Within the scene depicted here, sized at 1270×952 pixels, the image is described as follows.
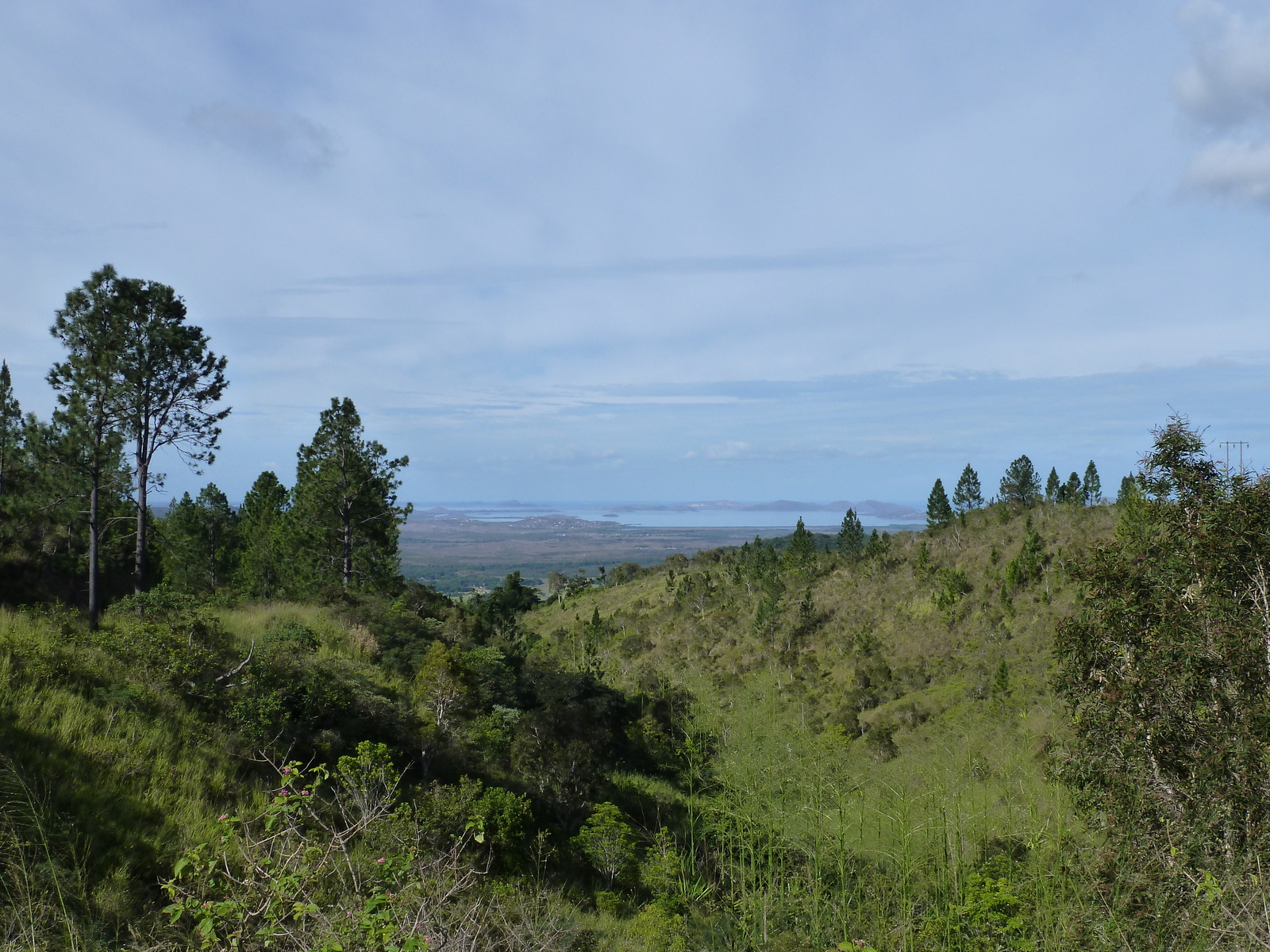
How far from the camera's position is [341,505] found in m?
29.2

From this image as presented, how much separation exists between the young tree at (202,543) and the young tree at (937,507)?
42.6 m

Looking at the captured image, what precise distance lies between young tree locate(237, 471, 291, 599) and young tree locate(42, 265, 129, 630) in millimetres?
9369

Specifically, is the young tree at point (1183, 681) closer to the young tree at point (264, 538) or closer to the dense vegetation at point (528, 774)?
the dense vegetation at point (528, 774)

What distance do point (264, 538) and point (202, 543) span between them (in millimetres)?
5996

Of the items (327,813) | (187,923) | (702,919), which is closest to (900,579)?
(702,919)

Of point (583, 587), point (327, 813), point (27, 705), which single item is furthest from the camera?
point (583, 587)

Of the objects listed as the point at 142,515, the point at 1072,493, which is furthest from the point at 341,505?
the point at 1072,493

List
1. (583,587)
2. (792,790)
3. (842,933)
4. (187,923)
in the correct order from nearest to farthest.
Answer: (187,923)
(842,933)
(792,790)
(583,587)

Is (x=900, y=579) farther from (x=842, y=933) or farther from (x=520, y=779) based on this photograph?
(x=842, y=933)

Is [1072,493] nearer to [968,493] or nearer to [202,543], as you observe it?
[968,493]

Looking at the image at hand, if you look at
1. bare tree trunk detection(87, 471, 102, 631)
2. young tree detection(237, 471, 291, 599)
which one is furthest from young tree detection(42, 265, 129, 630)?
young tree detection(237, 471, 291, 599)

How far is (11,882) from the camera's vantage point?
5.00 metres

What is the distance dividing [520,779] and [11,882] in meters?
11.0

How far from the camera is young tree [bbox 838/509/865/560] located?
1802 inches
